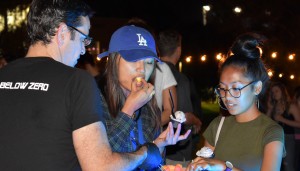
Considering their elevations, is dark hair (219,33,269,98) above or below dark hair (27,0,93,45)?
below

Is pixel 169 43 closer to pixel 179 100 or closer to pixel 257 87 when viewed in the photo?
pixel 179 100

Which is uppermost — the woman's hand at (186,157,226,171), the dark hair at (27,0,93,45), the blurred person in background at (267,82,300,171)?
the dark hair at (27,0,93,45)

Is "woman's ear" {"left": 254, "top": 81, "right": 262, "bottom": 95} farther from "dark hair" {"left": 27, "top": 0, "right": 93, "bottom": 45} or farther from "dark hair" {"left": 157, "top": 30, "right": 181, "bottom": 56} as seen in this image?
"dark hair" {"left": 157, "top": 30, "right": 181, "bottom": 56}

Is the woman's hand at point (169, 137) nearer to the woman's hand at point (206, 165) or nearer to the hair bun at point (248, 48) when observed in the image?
the woman's hand at point (206, 165)

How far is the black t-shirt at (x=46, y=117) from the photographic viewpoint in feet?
6.74

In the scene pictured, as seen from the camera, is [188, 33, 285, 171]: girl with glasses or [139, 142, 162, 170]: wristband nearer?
[139, 142, 162, 170]: wristband

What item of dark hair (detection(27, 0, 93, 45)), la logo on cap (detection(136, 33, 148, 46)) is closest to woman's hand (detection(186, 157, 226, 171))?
la logo on cap (detection(136, 33, 148, 46))

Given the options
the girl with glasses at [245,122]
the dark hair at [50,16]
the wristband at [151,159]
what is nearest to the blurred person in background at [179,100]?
the girl with glasses at [245,122]

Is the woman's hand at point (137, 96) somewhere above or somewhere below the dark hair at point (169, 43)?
below

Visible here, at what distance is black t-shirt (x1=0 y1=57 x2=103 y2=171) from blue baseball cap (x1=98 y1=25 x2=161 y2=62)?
805 mm

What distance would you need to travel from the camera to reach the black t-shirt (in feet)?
6.74

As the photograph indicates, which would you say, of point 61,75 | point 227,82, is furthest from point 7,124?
point 227,82

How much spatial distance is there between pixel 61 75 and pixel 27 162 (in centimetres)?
46

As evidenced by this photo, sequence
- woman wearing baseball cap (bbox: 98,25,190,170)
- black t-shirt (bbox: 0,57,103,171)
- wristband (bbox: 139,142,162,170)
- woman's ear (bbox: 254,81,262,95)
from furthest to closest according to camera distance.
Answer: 1. woman's ear (bbox: 254,81,262,95)
2. woman wearing baseball cap (bbox: 98,25,190,170)
3. wristband (bbox: 139,142,162,170)
4. black t-shirt (bbox: 0,57,103,171)
